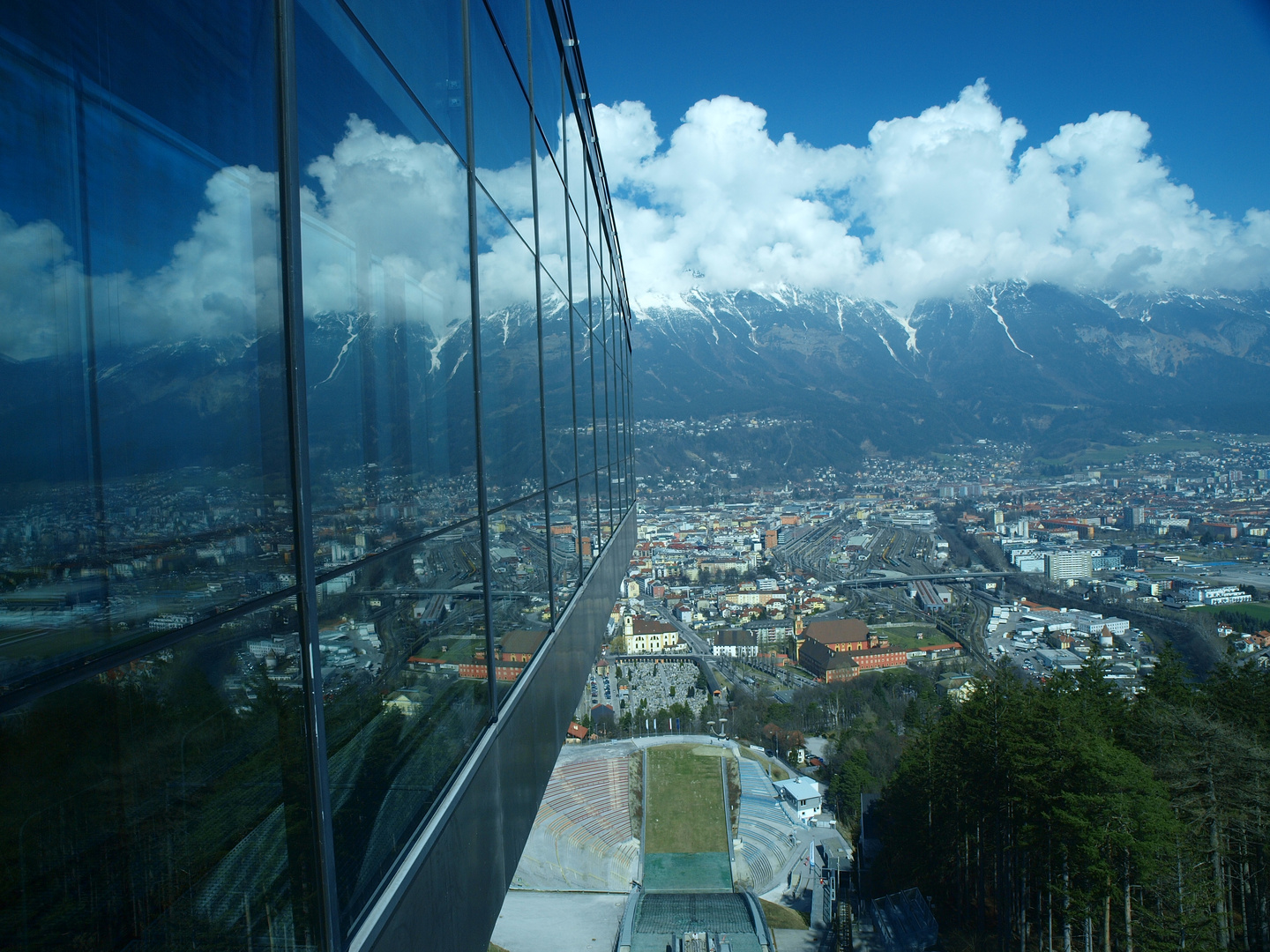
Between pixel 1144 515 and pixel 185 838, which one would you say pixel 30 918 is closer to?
pixel 185 838

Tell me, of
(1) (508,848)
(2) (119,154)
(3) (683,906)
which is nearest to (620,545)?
(1) (508,848)

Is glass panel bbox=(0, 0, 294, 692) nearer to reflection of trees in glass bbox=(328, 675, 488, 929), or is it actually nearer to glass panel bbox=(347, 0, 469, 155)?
reflection of trees in glass bbox=(328, 675, 488, 929)

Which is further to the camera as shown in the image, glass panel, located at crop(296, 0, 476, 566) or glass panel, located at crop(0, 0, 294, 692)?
glass panel, located at crop(296, 0, 476, 566)

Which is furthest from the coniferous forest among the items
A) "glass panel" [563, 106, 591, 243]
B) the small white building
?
"glass panel" [563, 106, 591, 243]

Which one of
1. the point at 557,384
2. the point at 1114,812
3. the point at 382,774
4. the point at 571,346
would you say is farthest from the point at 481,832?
the point at 1114,812

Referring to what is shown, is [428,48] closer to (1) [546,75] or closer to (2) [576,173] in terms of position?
(1) [546,75]

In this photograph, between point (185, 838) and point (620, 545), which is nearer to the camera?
point (185, 838)

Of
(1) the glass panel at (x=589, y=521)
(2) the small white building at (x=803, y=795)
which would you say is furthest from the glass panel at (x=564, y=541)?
(2) the small white building at (x=803, y=795)

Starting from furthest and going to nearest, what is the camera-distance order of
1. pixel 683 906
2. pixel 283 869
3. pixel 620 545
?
1. pixel 683 906
2. pixel 620 545
3. pixel 283 869
